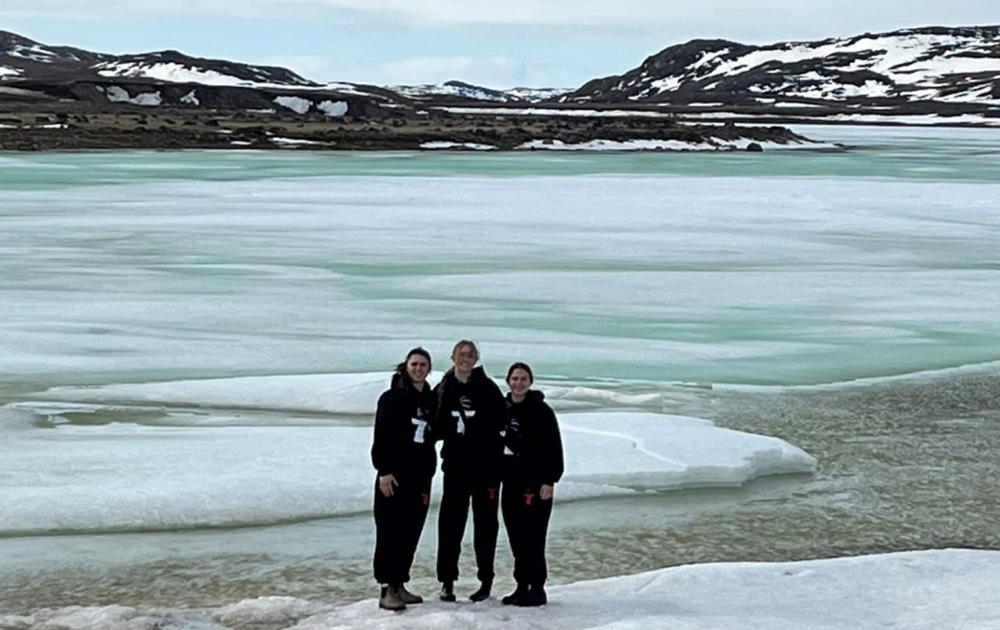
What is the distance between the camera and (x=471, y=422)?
21.0 ft

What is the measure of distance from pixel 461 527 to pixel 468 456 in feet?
1.27

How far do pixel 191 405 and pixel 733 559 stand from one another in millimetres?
4583

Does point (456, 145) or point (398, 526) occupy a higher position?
point (456, 145)

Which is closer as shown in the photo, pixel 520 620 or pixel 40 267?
pixel 520 620

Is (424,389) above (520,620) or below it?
above

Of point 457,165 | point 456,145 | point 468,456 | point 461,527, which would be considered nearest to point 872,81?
point 456,145

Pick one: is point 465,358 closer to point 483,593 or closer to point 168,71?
point 483,593

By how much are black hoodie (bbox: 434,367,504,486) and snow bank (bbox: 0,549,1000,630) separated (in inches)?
25.5

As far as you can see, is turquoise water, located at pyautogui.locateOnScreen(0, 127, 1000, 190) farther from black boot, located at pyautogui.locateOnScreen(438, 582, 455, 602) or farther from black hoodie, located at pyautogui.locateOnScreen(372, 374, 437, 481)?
black hoodie, located at pyautogui.locateOnScreen(372, 374, 437, 481)

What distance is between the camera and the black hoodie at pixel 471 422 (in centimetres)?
637

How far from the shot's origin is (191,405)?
10664mm

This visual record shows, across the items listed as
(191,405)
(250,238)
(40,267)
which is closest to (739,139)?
(250,238)

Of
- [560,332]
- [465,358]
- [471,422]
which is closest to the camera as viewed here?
[465,358]

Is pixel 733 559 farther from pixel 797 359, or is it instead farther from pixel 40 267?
pixel 40 267
